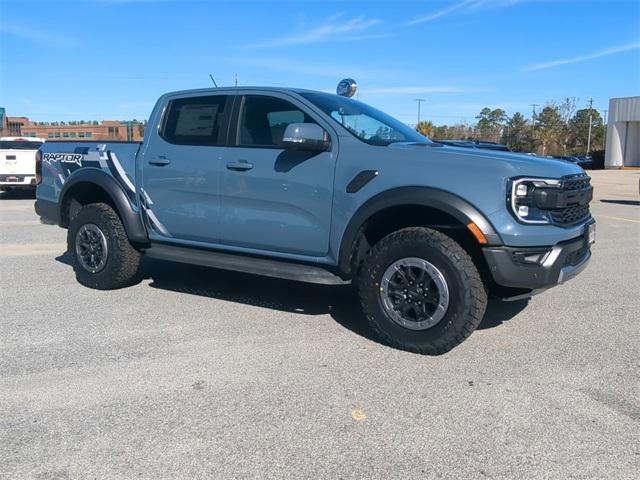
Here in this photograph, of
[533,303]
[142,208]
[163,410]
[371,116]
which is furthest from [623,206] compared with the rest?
[163,410]

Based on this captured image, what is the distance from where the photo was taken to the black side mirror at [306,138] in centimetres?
443

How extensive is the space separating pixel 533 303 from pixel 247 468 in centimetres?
376

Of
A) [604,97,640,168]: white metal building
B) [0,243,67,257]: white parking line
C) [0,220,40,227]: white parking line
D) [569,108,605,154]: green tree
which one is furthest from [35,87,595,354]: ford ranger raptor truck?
[569,108,605,154]: green tree

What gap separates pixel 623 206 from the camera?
16.3 metres

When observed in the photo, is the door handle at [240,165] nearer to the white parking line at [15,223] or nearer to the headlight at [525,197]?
the headlight at [525,197]

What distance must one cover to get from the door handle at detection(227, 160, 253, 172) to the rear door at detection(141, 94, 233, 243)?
0.15 m

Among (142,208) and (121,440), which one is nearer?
(121,440)

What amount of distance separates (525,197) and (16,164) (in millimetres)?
14689

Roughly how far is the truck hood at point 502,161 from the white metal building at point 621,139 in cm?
4879

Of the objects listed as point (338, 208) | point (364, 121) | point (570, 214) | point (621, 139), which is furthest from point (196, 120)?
point (621, 139)

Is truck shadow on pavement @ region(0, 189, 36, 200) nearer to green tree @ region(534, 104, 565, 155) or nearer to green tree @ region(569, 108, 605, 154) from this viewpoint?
green tree @ region(534, 104, 565, 155)

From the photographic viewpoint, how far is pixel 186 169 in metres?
5.27

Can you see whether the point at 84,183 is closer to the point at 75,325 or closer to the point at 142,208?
the point at 142,208

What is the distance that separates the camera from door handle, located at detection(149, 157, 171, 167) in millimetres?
5398
